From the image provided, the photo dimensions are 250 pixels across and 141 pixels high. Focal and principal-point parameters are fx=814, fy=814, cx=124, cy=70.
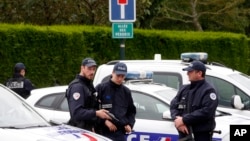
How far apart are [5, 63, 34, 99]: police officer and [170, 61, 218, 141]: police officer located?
5278mm

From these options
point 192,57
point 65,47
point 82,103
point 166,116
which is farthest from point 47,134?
point 65,47

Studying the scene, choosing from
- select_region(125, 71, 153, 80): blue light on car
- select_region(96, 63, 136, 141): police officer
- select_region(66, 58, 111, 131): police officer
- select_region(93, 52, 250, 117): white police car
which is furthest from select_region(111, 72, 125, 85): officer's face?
select_region(93, 52, 250, 117): white police car

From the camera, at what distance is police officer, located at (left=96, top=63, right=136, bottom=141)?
9789 mm

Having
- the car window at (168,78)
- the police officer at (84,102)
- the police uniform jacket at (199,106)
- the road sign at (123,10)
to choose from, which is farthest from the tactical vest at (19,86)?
the police uniform jacket at (199,106)

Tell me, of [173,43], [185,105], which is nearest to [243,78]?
[185,105]

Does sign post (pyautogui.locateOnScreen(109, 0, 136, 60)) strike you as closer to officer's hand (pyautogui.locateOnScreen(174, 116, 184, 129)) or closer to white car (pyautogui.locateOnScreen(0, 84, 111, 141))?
officer's hand (pyautogui.locateOnScreen(174, 116, 184, 129))

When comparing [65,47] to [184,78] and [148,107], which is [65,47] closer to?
[184,78]

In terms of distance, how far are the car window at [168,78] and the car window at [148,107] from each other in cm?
Result: 180

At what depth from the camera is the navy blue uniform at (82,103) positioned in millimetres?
9469

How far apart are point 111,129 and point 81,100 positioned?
21.5 inches

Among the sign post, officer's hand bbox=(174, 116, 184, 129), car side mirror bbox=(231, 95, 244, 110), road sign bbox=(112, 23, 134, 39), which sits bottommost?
car side mirror bbox=(231, 95, 244, 110)

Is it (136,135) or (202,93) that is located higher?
(202,93)

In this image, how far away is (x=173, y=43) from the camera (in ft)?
71.7

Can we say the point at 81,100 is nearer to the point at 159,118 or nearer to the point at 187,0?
the point at 159,118
